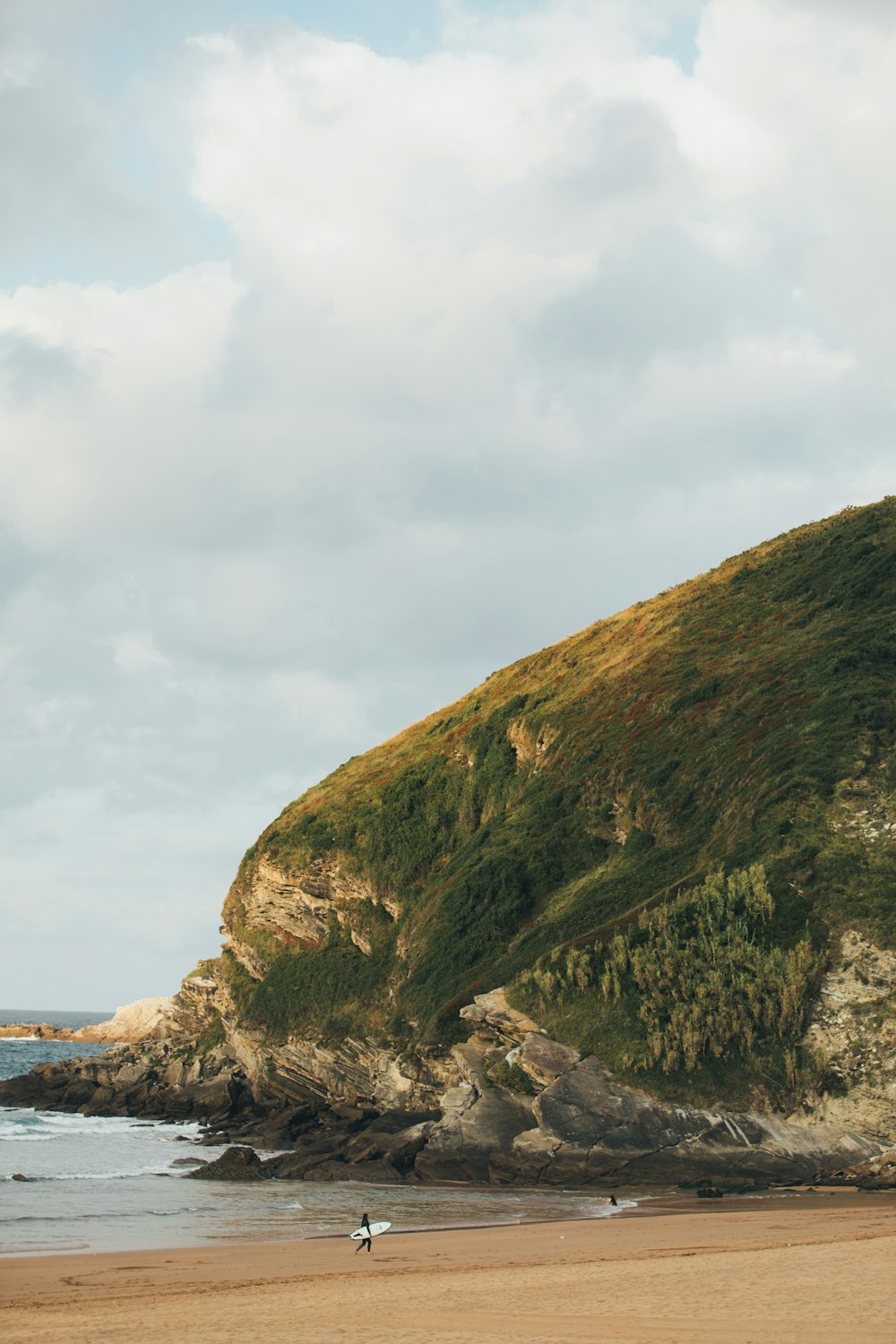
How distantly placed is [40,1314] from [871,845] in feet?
101

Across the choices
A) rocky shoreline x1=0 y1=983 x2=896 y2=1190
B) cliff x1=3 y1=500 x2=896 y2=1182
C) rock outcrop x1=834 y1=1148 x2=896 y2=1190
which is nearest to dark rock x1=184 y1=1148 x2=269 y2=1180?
rocky shoreline x1=0 y1=983 x2=896 y2=1190

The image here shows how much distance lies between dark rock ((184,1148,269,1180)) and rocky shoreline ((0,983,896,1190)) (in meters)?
0.07

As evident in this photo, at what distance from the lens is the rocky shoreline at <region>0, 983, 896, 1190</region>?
31.4 metres

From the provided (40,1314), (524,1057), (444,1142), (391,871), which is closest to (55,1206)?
(444,1142)

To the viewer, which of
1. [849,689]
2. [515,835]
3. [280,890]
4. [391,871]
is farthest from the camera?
[280,890]

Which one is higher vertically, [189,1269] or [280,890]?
[280,890]

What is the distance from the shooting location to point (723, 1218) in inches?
963

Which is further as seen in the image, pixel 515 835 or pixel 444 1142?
pixel 515 835

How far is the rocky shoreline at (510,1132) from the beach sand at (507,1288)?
21.4ft

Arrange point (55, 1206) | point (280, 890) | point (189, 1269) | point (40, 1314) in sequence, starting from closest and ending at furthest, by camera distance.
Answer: point (40, 1314) < point (189, 1269) < point (55, 1206) < point (280, 890)

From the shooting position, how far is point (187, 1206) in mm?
31422

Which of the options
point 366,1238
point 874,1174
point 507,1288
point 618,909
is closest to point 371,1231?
point 366,1238

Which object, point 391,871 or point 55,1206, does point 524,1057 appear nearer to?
point 55,1206

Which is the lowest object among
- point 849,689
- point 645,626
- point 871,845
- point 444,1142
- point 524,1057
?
point 444,1142
